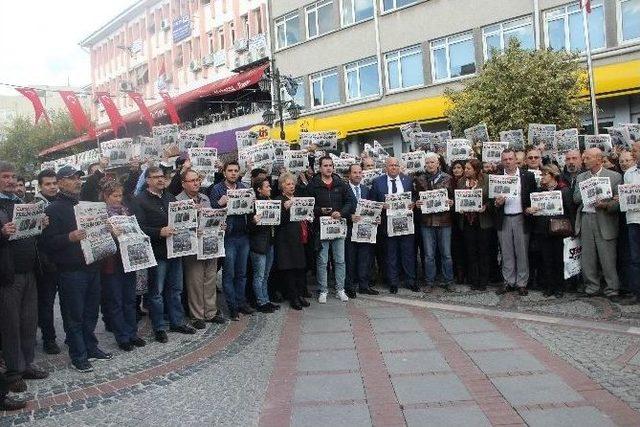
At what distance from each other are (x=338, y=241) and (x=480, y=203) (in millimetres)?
2154

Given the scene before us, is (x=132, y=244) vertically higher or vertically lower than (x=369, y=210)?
→ lower

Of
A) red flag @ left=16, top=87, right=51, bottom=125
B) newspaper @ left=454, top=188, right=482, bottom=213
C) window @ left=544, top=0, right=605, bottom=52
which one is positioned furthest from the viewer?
window @ left=544, top=0, right=605, bottom=52

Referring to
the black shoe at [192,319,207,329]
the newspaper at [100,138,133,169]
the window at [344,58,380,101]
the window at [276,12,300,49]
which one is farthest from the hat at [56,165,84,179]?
the window at [276,12,300,49]

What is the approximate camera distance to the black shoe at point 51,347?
6.73 metres

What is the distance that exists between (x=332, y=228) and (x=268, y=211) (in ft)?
3.58

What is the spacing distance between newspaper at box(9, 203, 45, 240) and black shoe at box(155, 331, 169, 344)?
1.90m

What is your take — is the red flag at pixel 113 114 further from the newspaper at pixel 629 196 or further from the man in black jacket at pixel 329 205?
the newspaper at pixel 629 196

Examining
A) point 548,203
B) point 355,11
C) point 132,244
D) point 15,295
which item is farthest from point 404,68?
point 15,295

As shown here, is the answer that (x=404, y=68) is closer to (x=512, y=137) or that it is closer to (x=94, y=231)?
(x=512, y=137)

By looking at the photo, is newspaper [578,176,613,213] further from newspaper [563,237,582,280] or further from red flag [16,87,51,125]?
red flag [16,87,51,125]

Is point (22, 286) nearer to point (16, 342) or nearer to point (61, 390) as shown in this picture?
point (16, 342)

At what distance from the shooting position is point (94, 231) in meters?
5.97

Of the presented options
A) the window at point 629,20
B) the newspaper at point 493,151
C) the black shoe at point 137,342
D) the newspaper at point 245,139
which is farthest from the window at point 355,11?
the black shoe at point 137,342

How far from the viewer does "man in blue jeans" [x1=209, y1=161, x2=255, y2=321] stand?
7.80 metres
